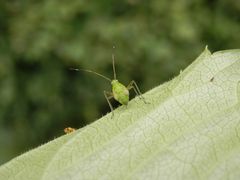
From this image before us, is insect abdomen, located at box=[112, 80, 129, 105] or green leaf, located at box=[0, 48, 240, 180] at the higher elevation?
green leaf, located at box=[0, 48, 240, 180]

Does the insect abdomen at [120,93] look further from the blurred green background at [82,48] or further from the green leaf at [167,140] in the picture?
the blurred green background at [82,48]

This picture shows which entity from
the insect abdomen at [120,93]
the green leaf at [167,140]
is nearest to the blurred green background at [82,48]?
the insect abdomen at [120,93]

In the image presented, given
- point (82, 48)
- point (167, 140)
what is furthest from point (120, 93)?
point (82, 48)

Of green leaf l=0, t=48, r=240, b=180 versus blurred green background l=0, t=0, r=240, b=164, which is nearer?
green leaf l=0, t=48, r=240, b=180

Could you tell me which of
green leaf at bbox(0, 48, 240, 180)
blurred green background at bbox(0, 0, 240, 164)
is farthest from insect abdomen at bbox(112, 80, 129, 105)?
blurred green background at bbox(0, 0, 240, 164)

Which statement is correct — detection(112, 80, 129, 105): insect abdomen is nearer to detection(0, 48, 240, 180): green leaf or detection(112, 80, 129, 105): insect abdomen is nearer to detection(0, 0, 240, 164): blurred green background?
detection(0, 48, 240, 180): green leaf

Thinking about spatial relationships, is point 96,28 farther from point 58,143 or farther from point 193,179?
point 193,179
